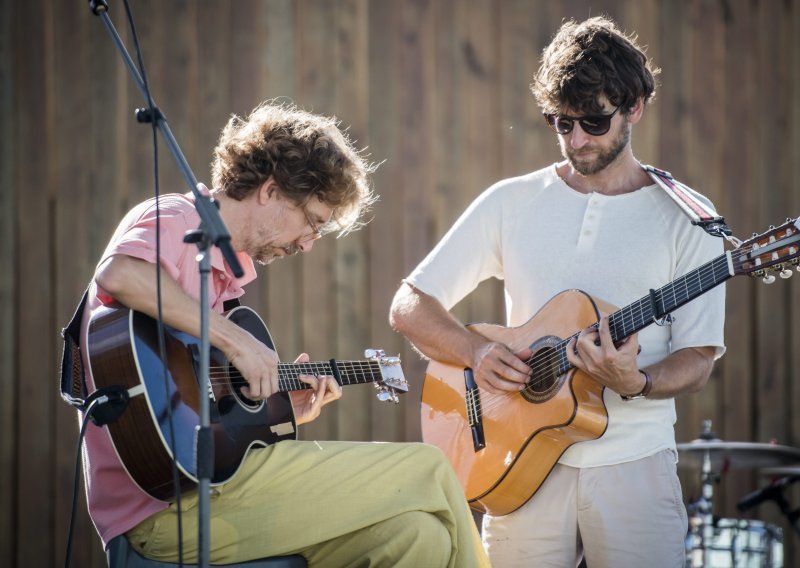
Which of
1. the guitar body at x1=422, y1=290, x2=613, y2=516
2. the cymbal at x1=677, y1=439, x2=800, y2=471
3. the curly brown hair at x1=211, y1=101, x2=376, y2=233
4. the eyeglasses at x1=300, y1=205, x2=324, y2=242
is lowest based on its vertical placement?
the cymbal at x1=677, y1=439, x2=800, y2=471

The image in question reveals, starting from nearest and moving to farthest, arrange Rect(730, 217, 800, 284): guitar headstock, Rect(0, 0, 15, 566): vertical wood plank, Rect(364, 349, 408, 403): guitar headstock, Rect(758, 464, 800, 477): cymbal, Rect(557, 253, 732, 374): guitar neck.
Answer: Rect(730, 217, 800, 284): guitar headstock < Rect(557, 253, 732, 374): guitar neck < Rect(364, 349, 408, 403): guitar headstock < Rect(758, 464, 800, 477): cymbal < Rect(0, 0, 15, 566): vertical wood plank

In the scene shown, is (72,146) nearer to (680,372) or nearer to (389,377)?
(389,377)

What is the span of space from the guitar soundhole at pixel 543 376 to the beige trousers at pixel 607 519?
0.22 metres

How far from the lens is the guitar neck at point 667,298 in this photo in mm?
2660

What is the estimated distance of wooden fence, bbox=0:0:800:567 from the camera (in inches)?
179

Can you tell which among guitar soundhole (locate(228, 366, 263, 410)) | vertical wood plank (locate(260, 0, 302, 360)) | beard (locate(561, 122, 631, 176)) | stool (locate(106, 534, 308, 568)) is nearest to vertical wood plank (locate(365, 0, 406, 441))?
vertical wood plank (locate(260, 0, 302, 360))

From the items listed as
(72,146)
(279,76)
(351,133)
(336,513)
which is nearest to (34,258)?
(72,146)

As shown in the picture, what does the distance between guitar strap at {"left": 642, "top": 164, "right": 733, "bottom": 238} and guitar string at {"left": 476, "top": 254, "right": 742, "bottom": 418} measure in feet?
0.40

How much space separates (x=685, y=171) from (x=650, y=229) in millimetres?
1808

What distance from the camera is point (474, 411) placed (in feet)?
10.4

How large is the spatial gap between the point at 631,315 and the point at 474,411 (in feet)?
2.08

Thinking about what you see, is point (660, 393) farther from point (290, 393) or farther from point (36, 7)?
point (36, 7)

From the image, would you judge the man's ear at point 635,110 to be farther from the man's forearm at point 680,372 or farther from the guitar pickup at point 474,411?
the guitar pickup at point 474,411

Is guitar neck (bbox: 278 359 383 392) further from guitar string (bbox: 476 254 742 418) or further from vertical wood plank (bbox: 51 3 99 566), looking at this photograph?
vertical wood plank (bbox: 51 3 99 566)
